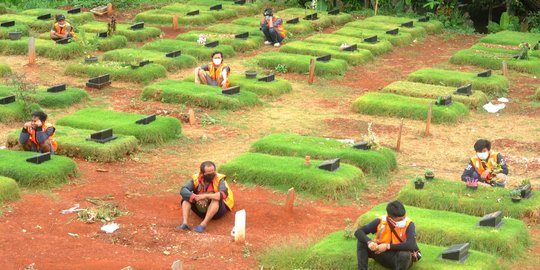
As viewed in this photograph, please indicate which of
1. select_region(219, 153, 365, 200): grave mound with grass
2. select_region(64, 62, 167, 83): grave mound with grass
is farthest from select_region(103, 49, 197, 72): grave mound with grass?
select_region(219, 153, 365, 200): grave mound with grass

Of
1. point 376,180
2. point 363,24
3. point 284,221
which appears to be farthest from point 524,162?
point 363,24

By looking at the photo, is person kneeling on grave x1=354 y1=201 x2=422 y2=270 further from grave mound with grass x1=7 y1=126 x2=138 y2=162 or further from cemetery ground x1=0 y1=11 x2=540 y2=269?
grave mound with grass x1=7 y1=126 x2=138 y2=162

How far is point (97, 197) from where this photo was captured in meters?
18.5

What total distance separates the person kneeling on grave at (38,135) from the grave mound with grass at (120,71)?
7874 millimetres

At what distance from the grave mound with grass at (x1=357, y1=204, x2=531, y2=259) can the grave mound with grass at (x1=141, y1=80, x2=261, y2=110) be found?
28.4ft

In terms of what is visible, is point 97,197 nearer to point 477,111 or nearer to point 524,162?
point 524,162

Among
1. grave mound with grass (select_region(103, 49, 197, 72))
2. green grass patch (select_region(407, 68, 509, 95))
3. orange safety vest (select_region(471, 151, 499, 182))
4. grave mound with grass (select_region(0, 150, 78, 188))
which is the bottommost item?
green grass patch (select_region(407, 68, 509, 95))

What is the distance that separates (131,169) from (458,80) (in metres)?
11.1

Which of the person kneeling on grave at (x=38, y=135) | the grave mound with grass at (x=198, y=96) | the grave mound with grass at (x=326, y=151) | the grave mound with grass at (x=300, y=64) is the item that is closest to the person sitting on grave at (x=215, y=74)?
the grave mound with grass at (x=198, y=96)

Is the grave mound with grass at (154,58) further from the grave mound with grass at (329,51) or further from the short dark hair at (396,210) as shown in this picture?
the short dark hair at (396,210)

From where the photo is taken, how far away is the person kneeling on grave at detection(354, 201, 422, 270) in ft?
47.5

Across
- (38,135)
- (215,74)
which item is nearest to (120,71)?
(215,74)

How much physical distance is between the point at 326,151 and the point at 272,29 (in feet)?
41.3

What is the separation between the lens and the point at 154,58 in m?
30.0
